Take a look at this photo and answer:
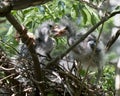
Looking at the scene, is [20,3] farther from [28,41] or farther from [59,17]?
[59,17]

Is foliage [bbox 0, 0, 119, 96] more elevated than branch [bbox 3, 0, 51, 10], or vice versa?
branch [bbox 3, 0, 51, 10]

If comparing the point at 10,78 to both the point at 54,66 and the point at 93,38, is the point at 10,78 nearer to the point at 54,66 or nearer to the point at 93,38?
the point at 54,66

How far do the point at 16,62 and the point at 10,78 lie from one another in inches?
5.1

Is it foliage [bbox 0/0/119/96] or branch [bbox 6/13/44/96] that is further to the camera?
foliage [bbox 0/0/119/96]

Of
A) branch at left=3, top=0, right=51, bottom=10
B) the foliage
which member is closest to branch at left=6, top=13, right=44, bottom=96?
branch at left=3, top=0, right=51, bottom=10

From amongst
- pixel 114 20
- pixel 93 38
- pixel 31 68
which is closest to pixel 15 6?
pixel 31 68

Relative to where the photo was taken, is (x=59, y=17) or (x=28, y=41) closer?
(x=28, y=41)

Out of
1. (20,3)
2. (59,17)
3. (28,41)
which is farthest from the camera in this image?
(59,17)

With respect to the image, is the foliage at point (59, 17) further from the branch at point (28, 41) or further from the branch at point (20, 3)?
the branch at point (20, 3)

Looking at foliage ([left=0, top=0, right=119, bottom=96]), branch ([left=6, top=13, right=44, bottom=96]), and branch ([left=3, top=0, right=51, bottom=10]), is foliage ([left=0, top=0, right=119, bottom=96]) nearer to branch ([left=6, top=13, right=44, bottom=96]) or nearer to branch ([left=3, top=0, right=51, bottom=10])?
branch ([left=6, top=13, right=44, bottom=96])

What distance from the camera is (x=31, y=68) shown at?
234 cm

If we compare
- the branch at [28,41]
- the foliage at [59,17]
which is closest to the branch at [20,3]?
the branch at [28,41]

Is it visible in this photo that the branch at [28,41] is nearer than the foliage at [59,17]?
Yes

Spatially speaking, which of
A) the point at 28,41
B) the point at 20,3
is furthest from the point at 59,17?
the point at 20,3
